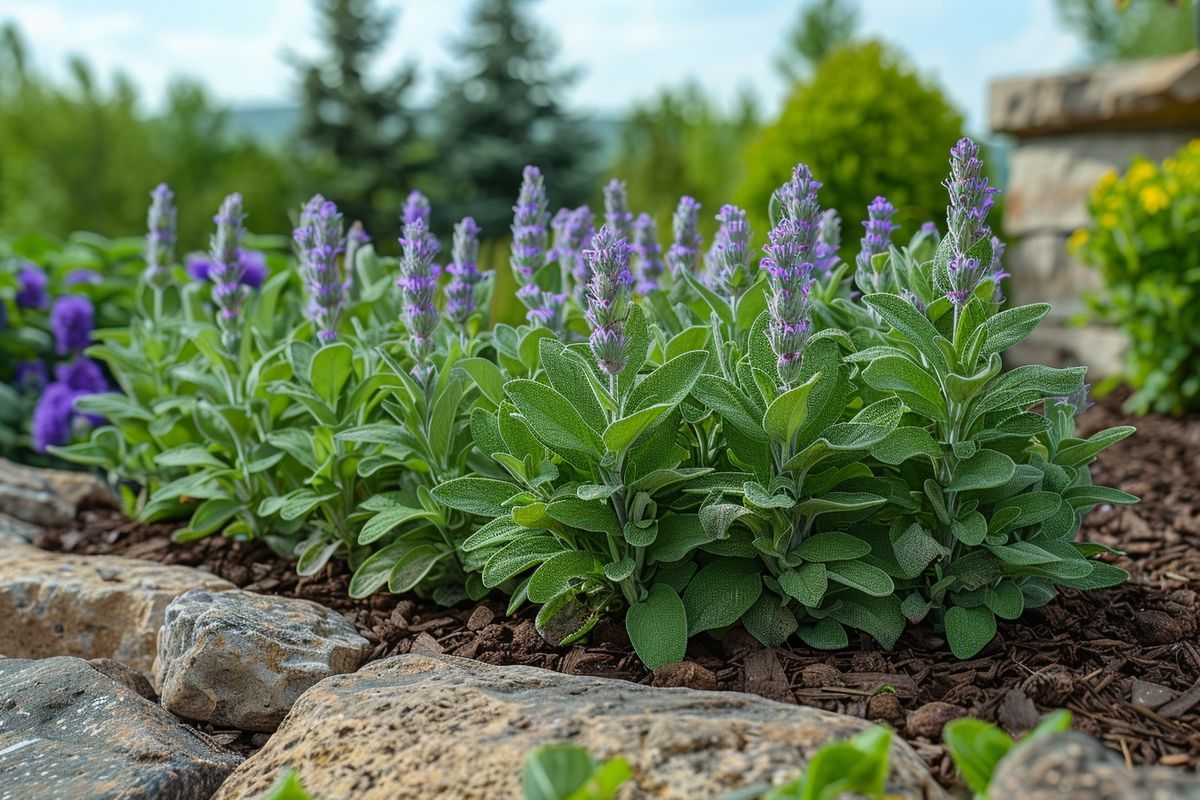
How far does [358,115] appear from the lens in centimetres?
2111

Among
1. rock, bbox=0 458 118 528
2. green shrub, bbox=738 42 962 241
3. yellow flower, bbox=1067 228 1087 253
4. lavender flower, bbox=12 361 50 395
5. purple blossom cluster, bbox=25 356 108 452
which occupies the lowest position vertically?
rock, bbox=0 458 118 528

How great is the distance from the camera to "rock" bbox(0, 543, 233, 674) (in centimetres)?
317

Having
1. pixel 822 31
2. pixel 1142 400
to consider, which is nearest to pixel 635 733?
pixel 1142 400

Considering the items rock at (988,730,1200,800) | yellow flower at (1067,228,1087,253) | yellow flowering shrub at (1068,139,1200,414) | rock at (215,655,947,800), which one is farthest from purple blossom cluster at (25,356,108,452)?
yellow flower at (1067,228,1087,253)

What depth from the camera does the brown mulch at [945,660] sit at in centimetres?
220

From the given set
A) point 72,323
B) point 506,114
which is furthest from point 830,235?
point 506,114

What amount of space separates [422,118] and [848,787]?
21345mm

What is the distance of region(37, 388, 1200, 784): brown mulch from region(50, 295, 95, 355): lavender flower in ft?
6.86

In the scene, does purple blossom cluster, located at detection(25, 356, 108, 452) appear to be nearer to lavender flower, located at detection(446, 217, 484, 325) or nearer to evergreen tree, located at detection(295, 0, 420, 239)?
lavender flower, located at detection(446, 217, 484, 325)

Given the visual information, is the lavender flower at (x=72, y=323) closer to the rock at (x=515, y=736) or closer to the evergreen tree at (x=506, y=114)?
the rock at (x=515, y=736)

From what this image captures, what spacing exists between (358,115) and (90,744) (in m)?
20.1

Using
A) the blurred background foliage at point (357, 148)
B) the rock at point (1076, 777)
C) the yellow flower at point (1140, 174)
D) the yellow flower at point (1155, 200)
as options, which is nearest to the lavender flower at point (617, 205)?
the rock at point (1076, 777)

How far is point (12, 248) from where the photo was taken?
21.3 ft

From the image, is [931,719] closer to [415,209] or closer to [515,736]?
[515,736]
